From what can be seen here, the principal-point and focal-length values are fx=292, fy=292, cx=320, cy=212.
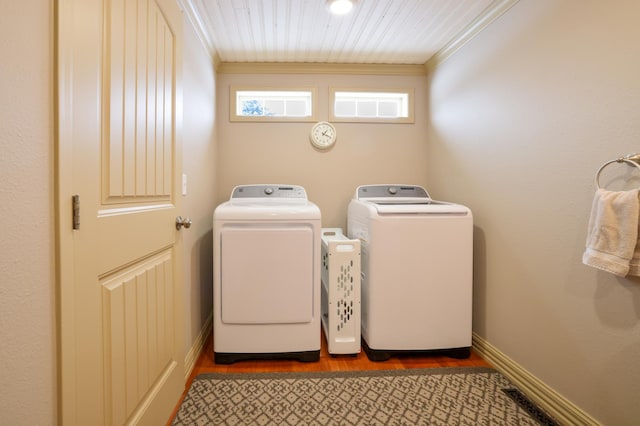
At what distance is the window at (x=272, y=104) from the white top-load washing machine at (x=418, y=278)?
131cm

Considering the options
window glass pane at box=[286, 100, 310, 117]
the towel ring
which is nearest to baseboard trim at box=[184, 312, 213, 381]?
window glass pane at box=[286, 100, 310, 117]

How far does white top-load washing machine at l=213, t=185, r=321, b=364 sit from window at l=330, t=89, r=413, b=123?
132 cm

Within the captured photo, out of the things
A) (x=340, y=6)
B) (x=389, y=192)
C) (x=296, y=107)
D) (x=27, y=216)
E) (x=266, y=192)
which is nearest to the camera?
(x=27, y=216)

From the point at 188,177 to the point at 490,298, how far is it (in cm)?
206

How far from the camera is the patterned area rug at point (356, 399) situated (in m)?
1.42

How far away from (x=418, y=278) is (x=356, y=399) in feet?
2.56

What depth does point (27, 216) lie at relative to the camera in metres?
0.62

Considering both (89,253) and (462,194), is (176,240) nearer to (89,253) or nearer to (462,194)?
(89,253)

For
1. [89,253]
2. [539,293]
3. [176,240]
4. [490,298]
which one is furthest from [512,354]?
[89,253]

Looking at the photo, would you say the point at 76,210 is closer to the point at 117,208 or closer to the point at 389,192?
the point at 117,208

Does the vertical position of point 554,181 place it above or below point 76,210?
above

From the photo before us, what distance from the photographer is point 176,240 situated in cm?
135

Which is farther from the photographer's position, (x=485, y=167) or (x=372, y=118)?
(x=372, y=118)

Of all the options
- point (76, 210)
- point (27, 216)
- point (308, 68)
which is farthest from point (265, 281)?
point (308, 68)
